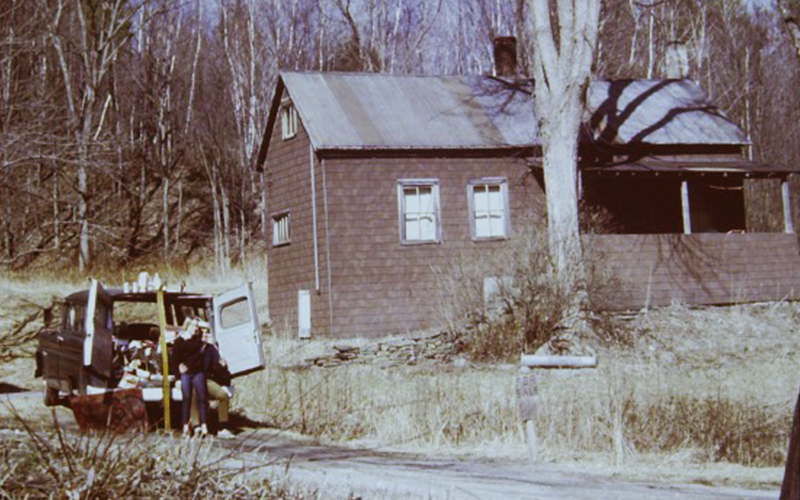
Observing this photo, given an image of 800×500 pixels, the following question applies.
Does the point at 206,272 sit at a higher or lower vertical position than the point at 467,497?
higher

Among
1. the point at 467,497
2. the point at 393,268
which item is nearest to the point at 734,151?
the point at 393,268

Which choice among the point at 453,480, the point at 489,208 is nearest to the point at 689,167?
the point at 489,208

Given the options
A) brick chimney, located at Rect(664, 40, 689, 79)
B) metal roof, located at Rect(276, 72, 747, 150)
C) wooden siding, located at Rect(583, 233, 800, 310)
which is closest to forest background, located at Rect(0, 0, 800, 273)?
brick chimney, located at Rect(664, 40, 689, 79)

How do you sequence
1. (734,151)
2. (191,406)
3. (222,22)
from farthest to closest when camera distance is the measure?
(222,22) < (734,151) < (191,406)

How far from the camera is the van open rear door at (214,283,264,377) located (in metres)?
16.1

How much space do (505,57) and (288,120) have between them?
284 inches

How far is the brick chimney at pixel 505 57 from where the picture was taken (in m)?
35.1

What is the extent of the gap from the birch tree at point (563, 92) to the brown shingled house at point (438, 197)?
310cm

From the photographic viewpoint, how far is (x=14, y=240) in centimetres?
4150

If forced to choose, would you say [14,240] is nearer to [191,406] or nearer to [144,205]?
[144,205]

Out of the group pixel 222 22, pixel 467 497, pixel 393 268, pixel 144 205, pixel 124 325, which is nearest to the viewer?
pixel 467 497

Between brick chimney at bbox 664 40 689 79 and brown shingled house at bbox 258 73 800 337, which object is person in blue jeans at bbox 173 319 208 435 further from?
brick chimney at bbox 664 40 689 79

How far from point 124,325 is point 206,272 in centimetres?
2511

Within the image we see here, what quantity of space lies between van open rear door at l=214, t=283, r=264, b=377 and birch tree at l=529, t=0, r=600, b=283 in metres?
10.6
